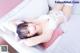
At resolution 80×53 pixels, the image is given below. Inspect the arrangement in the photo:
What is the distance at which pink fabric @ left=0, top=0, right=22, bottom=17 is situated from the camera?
1.53 meters

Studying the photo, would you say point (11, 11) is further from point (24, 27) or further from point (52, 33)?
point (52, 33)

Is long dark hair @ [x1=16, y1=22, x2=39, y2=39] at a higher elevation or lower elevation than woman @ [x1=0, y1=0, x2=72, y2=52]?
lower

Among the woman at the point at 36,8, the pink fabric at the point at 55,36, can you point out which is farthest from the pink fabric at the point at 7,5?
the pink fabric at the point at 55,36

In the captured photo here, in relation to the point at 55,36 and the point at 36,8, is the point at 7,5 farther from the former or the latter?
the point at 55,36

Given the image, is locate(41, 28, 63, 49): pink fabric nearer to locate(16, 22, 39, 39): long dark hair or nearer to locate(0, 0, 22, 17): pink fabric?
locate(16, 22, 39, 39): long dark hair

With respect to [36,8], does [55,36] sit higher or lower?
lower

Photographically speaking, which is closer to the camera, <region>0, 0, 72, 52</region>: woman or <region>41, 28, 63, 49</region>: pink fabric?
<region>41, 28, 63, 49</region>: pink fabric

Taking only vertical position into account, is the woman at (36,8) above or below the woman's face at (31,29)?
above

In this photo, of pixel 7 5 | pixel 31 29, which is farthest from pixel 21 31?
pixel 7 5

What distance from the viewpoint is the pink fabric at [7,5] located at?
1.53 m

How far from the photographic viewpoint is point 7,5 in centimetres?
154

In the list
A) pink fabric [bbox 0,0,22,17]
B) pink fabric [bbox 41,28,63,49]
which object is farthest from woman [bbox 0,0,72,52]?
pink fabric [bbox 41,28,63,49]

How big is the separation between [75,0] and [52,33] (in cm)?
30

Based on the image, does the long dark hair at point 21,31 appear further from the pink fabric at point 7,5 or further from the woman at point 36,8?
the pink fabric at point 7,5
